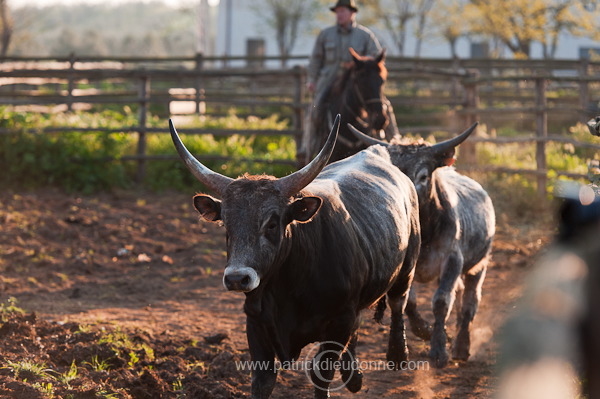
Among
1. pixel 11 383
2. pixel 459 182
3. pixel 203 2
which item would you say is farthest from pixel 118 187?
pixel 203 2

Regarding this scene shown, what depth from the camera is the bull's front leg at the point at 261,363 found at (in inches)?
178

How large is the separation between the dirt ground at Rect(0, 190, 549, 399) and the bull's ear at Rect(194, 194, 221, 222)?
1160 mm

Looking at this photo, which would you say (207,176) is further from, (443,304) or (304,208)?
(443,304)

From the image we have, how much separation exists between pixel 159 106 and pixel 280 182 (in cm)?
2078

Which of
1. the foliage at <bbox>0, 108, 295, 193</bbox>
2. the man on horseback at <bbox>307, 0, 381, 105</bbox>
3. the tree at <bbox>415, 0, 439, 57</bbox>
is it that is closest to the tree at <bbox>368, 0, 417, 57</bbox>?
the tree at <bbox>415, 0, 439, 57</bbox>

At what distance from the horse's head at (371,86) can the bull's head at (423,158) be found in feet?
7.85

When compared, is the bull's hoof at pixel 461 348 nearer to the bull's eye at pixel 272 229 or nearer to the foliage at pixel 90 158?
the bull's eye at pixel 272 229

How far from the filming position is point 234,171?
13.2 metres

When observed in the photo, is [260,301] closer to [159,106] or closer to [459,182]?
[459,182]

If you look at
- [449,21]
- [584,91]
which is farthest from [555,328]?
[449,21]

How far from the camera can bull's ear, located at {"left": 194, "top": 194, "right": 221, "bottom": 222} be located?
4492mm

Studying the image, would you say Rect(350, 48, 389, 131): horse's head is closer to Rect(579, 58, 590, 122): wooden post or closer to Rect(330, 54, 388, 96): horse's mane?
Rect(330, 54, 388, 96): horse's mane

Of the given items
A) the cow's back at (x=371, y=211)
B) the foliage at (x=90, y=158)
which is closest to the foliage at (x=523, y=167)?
the foliage at (x=90, y=158)

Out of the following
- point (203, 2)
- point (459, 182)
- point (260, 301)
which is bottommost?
point (260, 301)
